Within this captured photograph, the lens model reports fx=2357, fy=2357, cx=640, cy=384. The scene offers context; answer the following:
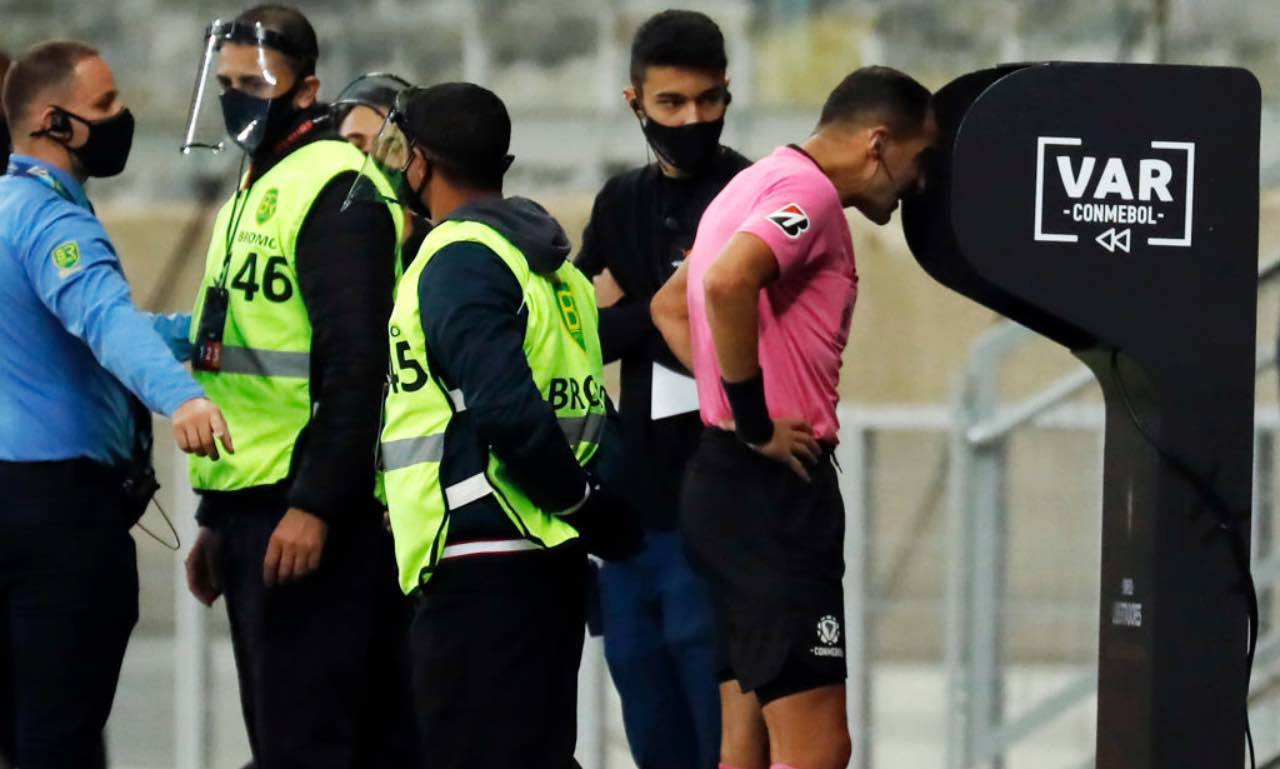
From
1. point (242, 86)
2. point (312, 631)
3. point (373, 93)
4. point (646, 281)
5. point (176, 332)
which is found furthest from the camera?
point (373, 93)

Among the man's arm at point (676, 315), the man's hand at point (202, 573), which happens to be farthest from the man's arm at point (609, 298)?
the man's hand at point (202, 573)

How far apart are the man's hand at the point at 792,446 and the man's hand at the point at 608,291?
953 mm

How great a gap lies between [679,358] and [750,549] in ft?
1.82

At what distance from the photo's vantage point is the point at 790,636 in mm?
4078

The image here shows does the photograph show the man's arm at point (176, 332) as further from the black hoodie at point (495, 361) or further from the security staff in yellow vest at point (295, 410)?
the black hoodie at point (495, 361)

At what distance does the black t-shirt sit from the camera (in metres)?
4.82

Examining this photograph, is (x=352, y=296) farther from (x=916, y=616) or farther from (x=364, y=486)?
(x=916, y=616)

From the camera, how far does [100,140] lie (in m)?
4.59

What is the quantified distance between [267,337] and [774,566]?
1071mm

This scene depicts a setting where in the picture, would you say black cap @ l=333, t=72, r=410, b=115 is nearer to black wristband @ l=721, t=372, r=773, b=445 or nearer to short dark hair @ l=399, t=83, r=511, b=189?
short dark hair @ l=399, t=83, r=511, b=189

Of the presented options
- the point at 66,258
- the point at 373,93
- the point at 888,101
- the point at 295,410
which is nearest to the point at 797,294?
the point at 888,101

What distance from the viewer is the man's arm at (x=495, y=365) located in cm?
381

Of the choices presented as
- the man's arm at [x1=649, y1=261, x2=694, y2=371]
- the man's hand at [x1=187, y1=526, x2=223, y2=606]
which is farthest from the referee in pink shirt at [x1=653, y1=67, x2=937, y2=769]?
the man's hand at [x1=187, y1=526, x2=223, y2=606]

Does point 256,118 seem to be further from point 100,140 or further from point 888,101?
point 888,101
